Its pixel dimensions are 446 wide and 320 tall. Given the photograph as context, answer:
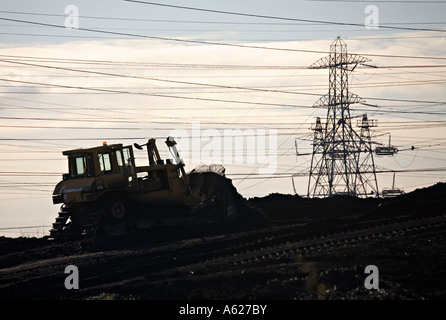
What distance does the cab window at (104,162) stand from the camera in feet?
98.2

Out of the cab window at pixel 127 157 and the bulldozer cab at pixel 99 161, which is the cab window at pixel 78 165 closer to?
the bulldozer cab at pixel 99 161

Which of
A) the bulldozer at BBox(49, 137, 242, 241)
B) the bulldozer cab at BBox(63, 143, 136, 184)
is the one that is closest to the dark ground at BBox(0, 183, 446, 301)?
the bulldozer at BBox(49, 137, 242, 241)

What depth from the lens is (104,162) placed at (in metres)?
30.0

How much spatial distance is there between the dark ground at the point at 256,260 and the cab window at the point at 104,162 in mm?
2726

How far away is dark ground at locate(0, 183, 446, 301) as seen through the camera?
18.4 m

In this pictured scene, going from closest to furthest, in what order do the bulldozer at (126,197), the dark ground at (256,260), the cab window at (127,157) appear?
1. the dark ground at (256,260)
2. the bulldozer at (126,197)
3. the cab window at (127,157)

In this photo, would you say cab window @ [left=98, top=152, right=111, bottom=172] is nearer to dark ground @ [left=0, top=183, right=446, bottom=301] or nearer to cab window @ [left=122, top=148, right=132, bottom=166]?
cab window @ [left=122, top=148, right=132, bottom=166]

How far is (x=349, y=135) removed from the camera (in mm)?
58750

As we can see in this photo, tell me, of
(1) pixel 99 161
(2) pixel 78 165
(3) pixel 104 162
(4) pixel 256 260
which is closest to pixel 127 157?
(3) pixel 104 162

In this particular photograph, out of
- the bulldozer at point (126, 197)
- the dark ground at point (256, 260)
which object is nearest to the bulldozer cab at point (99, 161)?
the bulldozer at point (126, 197)

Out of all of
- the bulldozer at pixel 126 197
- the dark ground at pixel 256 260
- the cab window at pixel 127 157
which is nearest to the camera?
the dark ground at pixel 256 260

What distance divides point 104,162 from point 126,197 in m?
1.54

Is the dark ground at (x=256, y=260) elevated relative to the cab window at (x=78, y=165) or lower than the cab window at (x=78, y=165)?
lower
